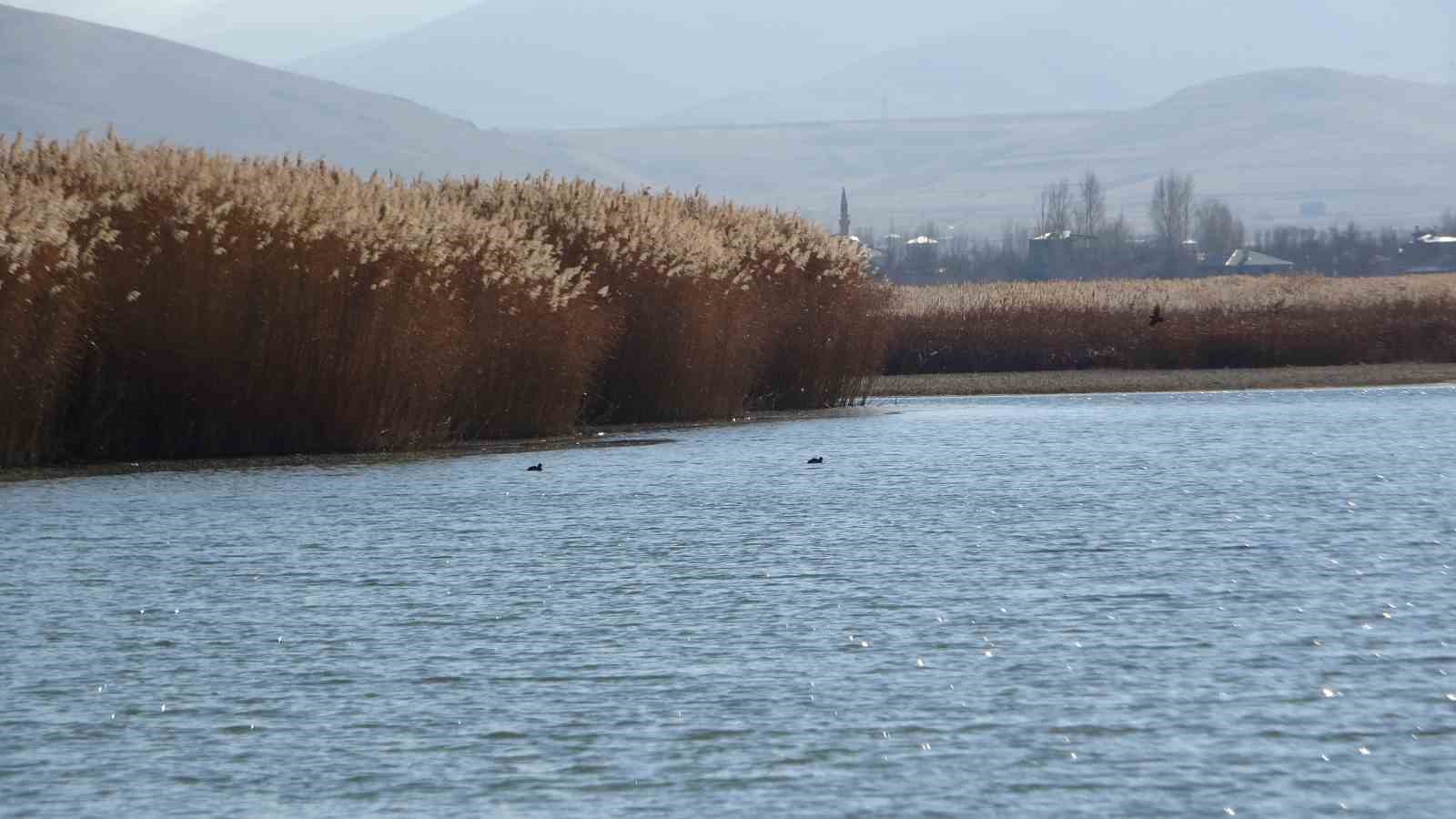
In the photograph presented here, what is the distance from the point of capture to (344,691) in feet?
31.7

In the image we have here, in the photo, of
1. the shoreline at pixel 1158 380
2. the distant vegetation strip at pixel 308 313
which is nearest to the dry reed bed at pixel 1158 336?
the shoreline at pixel 1158 380

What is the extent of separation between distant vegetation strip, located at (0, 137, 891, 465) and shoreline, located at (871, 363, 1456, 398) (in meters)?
10.7

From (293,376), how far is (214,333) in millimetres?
1010

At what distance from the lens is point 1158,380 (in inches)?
1678

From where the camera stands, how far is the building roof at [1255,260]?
186m

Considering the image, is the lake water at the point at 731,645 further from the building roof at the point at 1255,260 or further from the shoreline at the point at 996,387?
the building roof at the point at 1255,260

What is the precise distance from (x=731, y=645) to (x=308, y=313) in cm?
1170

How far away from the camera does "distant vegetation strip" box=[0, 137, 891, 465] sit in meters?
20.0

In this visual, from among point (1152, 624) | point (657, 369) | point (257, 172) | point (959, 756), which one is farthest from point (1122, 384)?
point (959, 756)

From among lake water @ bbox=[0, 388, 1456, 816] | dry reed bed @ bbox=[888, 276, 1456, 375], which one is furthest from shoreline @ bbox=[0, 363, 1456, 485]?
lake water @ bbox=[0, 388, 1456, 816]

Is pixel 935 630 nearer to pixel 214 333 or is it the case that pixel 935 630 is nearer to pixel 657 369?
pixel 214 333

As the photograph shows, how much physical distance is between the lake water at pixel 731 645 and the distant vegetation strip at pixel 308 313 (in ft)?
5.16

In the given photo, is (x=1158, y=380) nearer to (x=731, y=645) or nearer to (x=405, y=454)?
(x=405, y=454)

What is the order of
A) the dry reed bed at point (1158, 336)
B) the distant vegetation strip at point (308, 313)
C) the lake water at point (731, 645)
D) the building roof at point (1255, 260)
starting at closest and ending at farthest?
the lake water at point (731, 645)
the distant vegetation strip at point (308, 313)
the dry reed bed at point (1158, 336)
the building roof at point (1255, 260)
